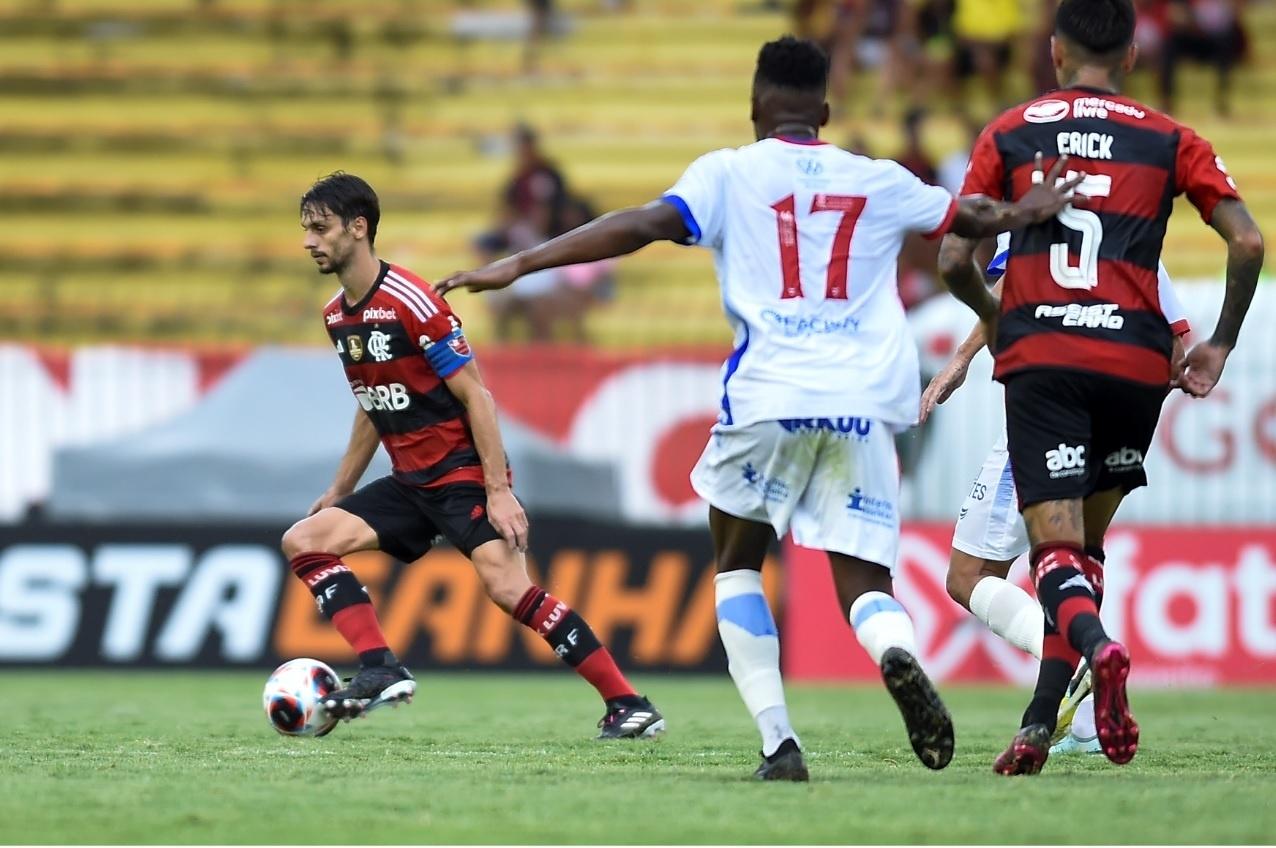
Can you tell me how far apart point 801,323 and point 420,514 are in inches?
93.2

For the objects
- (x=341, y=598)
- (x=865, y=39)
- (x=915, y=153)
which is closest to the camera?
(x=341, y=598)

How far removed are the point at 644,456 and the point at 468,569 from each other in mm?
1523

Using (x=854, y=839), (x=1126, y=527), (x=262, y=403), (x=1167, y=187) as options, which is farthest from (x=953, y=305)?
(x=854, y=839)

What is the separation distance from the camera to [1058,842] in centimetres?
502

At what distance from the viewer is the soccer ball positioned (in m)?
7.34

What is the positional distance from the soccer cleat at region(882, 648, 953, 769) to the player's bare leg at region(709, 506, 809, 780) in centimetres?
44

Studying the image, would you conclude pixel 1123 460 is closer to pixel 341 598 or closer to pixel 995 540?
pixel 995 540

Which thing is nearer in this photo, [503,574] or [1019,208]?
[1019,208]

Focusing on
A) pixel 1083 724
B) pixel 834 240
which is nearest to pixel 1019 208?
pixel 834 240

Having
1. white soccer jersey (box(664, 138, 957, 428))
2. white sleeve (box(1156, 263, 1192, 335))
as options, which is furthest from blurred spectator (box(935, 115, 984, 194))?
white soccer jersey (box(664, 138, 957, 428))

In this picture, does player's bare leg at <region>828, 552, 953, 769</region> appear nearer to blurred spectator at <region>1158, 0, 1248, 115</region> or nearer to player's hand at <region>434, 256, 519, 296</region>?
player's hand at <region>434, 256, 519, 296</region>

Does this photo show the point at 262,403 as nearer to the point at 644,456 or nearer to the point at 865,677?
the point at 644,456

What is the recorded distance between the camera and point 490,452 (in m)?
7.81

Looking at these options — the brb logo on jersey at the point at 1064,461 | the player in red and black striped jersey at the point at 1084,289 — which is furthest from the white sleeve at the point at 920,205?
the brb logo on jersey at the point at 1064,461
